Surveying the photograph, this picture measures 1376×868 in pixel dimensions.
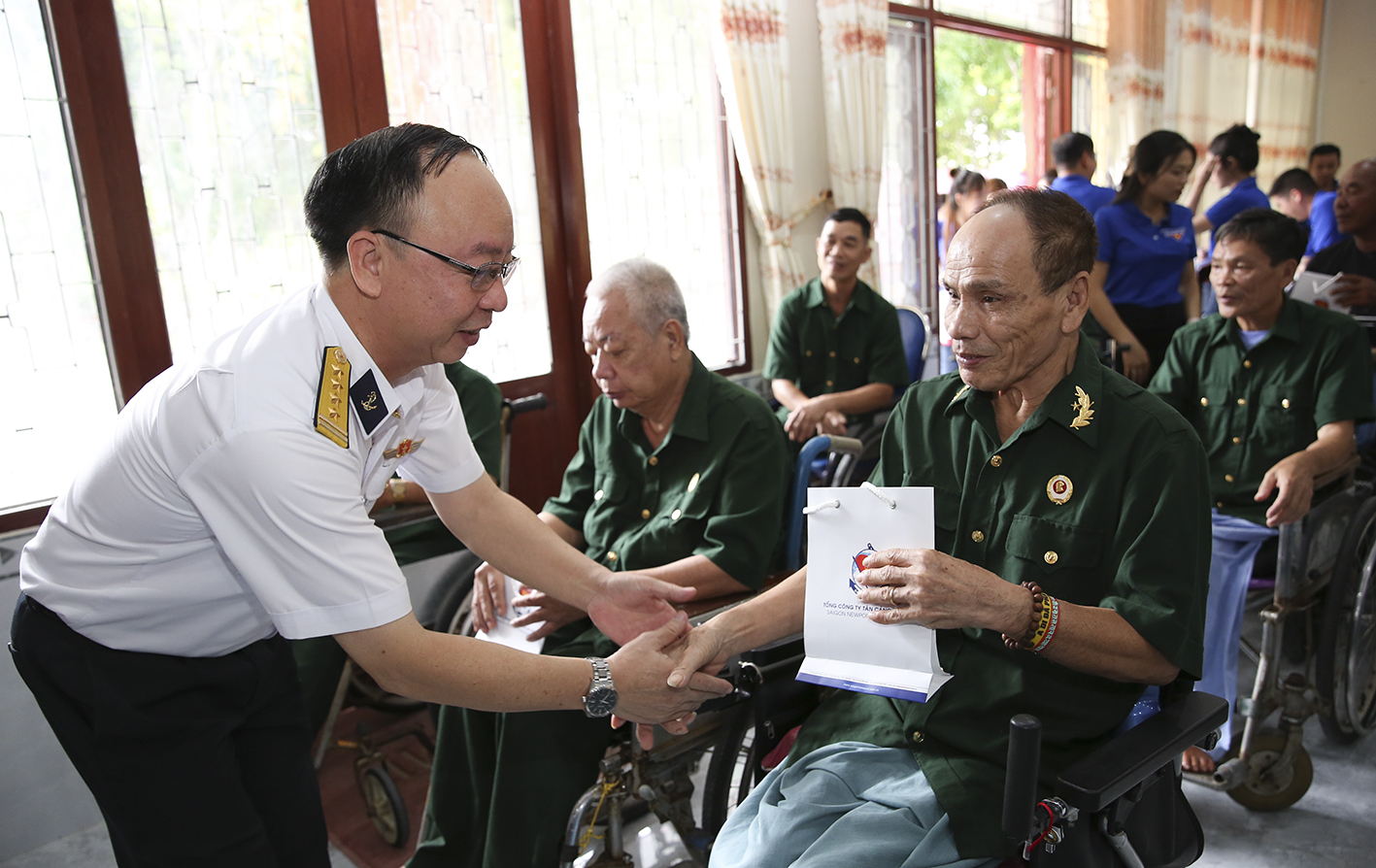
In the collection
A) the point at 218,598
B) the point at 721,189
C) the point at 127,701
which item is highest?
the point at 721,189

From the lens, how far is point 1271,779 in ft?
6.91

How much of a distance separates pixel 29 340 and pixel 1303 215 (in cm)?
670

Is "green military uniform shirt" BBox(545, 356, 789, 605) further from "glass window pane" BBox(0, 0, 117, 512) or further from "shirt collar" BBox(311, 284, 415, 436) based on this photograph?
"glass window pane" BBox(0, 0, 117, 512)

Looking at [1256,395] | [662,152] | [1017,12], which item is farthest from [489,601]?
[1017,12]

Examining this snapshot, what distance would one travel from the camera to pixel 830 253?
11.4ft

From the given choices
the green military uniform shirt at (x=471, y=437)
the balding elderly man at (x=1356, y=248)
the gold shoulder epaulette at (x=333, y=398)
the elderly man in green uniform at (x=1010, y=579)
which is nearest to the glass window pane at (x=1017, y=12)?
the balding elderly man at (x=1356, y=248)

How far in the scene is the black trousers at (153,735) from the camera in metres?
1.19

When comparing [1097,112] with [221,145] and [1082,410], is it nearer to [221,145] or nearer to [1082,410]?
[221,145]

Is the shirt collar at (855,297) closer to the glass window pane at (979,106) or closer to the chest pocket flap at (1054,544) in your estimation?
the glass window pane at (979,106)

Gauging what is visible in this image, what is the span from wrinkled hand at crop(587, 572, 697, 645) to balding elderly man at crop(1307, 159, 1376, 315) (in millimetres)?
2802

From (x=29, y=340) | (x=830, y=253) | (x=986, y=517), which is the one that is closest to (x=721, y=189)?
(x=830, y=253)

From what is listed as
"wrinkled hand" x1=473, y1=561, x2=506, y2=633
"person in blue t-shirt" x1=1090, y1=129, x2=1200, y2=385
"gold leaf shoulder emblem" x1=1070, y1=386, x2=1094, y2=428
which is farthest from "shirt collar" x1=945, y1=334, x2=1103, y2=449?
"person in blue t-shirt" x1=1090, y1=129, x2=1200, y2=385

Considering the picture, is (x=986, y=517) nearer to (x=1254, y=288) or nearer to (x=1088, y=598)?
(x=1088, y=598)

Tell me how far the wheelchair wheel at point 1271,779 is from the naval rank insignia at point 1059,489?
1315 mm
